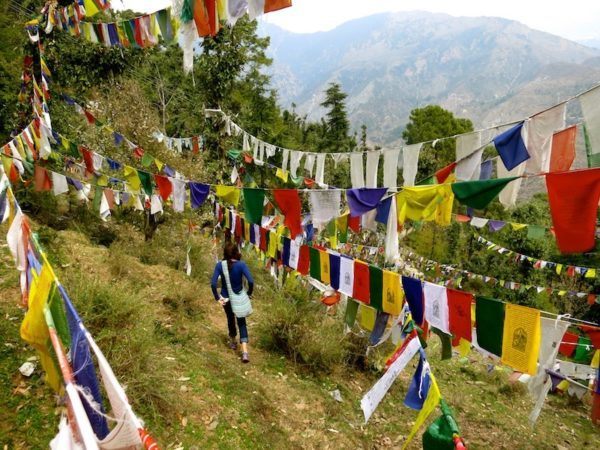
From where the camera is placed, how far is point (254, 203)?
21.4 ft

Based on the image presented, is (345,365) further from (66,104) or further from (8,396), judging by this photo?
(66,104)

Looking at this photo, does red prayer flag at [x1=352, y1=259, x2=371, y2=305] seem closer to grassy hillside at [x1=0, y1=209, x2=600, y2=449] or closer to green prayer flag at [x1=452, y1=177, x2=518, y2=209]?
grassy hillside at [x1=0, y1=209, x2=600, y2=449]

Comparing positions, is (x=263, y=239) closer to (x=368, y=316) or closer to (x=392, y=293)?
(x=368, y=316)

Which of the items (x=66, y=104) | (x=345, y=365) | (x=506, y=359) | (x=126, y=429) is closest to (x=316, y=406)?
(x=345, y=365)

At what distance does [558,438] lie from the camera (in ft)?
24.1

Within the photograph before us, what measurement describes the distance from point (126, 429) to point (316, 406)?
4.06 metres

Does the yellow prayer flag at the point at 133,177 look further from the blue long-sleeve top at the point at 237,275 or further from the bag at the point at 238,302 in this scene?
the bag at the point at 238,302

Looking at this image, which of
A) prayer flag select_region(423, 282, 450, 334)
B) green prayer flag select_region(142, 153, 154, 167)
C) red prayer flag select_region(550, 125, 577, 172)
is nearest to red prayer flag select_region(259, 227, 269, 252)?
prayer flag select_region(423, 282, 450, 334)

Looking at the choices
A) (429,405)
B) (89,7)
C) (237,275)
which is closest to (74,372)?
(429,405)

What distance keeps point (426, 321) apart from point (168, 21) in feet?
20.9

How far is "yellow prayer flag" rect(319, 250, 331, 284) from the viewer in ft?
19.6

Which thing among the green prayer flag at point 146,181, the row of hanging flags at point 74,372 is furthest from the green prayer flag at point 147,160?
the row of hanging flags at point 74,372

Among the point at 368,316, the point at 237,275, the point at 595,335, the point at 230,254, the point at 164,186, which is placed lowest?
the point at 595,335

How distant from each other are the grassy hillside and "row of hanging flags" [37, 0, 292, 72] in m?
3.69
